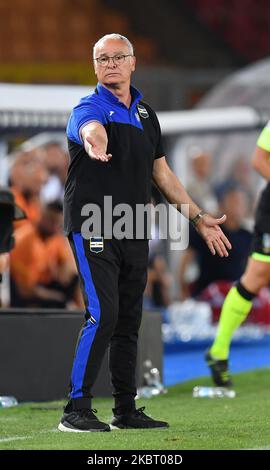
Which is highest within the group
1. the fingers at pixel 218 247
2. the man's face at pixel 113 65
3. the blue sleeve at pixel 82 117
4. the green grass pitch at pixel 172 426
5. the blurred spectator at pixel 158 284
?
the man's face at pixel 113 65

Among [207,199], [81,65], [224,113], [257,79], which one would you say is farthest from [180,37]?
[224,113]

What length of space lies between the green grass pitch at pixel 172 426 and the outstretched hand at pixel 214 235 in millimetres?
851

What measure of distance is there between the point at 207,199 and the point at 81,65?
576cm

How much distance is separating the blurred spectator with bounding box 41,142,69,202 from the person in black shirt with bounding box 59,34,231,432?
23.3 feet

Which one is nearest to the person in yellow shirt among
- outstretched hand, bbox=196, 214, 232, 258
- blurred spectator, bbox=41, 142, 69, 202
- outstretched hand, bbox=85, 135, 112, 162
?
outstretched hand, bbox=196, 214, 232, 258

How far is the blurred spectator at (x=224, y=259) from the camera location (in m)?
14.0

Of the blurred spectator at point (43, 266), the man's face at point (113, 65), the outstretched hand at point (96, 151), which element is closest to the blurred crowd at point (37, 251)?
the blurred spectator at point (43, 266)

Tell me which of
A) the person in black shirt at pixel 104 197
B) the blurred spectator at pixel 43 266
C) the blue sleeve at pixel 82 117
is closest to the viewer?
the blue sleeve at pixel 82 117

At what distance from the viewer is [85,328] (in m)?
A: 6.00

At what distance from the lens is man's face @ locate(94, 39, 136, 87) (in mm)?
5875

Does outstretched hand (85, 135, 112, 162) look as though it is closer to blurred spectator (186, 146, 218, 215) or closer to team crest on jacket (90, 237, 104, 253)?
team crest on jacket (90, 237, 104, 253)

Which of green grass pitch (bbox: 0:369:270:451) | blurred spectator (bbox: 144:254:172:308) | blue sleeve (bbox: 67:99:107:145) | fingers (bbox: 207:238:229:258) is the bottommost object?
green grass pitch (bbox: 0:369:270:451)

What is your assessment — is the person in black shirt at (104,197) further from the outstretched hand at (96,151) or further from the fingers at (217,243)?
the outstretched hand at (96,151)
